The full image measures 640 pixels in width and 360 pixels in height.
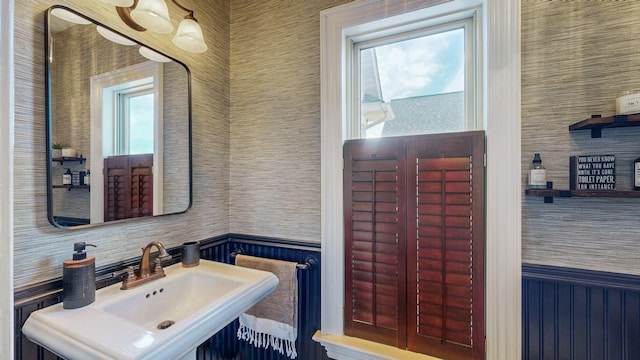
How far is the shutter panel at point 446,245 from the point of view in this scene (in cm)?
107

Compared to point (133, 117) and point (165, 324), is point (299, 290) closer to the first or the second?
point (165, 324)

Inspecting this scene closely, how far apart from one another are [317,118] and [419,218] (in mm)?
677

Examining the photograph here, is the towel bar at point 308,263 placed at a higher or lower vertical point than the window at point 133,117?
lower

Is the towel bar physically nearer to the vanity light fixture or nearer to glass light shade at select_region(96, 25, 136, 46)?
the vanity light fixture

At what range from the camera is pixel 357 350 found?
1.20 m

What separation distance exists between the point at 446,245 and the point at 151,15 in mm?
1467

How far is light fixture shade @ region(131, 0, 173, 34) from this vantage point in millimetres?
981

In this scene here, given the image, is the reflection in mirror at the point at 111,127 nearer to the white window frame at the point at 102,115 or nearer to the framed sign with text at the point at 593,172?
the white window frame at the point at 102,115

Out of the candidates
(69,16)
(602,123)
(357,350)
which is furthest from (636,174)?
(69,16)

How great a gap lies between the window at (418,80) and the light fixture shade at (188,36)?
75cm

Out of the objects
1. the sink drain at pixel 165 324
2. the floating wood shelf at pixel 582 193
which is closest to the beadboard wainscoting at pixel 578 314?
the floating wood shelf at pixel 582 193

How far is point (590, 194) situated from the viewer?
2.89 ft

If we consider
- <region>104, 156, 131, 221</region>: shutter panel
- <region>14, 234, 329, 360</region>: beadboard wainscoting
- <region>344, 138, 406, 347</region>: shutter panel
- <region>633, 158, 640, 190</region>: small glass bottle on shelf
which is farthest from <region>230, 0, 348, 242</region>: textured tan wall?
<region>633, 158, 640, 190</region>: small glass bottle on shelf

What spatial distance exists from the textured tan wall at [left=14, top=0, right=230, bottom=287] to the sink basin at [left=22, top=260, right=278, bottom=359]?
0.16 meters
